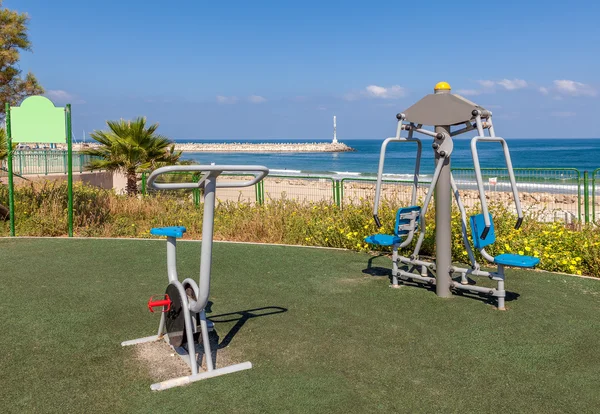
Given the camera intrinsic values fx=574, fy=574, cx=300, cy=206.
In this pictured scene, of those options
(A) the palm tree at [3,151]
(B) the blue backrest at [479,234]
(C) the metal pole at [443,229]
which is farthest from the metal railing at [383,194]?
(A) the palm tree at [3,151]

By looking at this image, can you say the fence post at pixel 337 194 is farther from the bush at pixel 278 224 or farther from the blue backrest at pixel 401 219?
the blue backrest at pixel 401 219

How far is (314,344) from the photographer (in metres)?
4.55

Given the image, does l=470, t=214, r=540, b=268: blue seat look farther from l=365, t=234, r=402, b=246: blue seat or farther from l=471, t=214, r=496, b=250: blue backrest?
l=365, t=234, r=402, b=246: blue seat

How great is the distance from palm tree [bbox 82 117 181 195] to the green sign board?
6926 mm

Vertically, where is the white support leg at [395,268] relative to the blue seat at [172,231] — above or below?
below

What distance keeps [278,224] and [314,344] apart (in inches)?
209

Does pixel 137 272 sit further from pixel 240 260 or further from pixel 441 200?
pixel 441 200

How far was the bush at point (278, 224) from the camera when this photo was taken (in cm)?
749

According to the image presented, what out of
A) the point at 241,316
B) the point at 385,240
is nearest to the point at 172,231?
the point at 241,316

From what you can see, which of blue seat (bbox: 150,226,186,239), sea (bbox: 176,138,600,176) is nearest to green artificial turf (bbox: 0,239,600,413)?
blue seat (bbox: 150,226,186,239)

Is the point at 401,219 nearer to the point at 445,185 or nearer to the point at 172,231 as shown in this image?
the point at 445,185

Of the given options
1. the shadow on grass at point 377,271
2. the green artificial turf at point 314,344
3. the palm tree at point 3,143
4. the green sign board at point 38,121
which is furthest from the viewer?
the palm tree at point 3,143

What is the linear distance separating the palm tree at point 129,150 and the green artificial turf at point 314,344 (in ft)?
33.9

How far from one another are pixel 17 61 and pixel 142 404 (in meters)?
19.9
